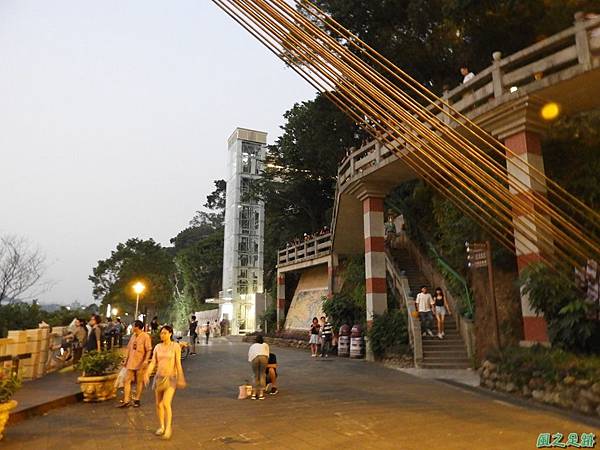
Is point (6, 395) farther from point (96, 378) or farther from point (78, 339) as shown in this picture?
point (78, 339)

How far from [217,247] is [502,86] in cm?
4141

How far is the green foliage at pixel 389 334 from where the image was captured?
538 inches

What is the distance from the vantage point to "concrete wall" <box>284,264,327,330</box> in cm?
2295

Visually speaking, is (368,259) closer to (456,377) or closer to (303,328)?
(456,377)

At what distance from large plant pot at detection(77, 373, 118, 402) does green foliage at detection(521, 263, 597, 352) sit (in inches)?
329

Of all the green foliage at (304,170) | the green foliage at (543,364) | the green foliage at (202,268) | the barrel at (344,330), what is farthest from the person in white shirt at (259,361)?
the green foliage at (202,268)

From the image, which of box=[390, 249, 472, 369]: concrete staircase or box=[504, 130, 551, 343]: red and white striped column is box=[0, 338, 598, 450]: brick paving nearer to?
box=[504, 130, 551, 343]: red and white striped column

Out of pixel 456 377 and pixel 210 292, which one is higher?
pixel 210 292

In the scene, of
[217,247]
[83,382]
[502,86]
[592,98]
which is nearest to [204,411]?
[83,382]

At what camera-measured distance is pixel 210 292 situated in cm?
4819

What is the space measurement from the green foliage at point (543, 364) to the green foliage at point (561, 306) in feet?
0.93

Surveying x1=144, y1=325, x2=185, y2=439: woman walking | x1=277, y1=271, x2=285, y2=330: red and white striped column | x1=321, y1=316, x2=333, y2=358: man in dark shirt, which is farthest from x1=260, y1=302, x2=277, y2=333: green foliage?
x1=144, y1=325, x2=185, y2=439: woman walking

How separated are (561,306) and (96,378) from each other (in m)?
8.87

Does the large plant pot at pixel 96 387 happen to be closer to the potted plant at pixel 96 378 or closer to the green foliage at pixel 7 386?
the potted plant at pixel 96 378
